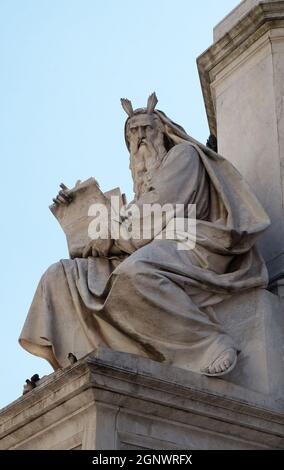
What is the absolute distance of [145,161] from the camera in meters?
9.57

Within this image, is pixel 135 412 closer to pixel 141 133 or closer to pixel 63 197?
pixel 63 197

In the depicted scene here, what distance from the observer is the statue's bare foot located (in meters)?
7.57

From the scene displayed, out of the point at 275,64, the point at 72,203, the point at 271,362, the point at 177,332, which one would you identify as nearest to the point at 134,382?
the point at 177,332

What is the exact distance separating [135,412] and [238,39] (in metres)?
5.07

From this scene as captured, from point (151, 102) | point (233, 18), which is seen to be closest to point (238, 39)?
point (233, 18)

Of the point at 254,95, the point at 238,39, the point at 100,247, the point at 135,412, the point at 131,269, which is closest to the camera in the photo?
the point at 135,412

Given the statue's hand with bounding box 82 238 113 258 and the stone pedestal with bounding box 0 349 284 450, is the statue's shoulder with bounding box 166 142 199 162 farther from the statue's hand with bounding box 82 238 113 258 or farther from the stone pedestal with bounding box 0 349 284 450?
the stone pedestal with bounding box 0 349 284 450

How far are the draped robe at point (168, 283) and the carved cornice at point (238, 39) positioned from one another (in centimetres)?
199

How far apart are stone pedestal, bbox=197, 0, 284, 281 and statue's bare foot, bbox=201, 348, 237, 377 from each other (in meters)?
1.68

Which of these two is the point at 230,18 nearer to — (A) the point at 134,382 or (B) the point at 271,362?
(B) the point at 271,362

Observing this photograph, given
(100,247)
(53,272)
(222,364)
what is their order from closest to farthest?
(222,364) < (53,272) < (100,247)

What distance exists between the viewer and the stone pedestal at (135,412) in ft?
22.5

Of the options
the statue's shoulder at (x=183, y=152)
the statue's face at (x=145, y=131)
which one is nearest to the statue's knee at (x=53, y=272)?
the statue's shoulder at (x=183, y=152)
